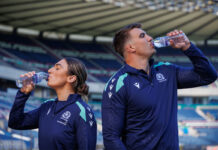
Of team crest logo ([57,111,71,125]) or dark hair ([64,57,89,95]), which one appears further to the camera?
dark hair ([64,57,89,95])

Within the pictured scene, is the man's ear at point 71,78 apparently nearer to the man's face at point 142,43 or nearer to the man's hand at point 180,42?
the man's face at point 142,43

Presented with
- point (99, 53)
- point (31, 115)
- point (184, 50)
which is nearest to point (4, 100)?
point (99, 53)

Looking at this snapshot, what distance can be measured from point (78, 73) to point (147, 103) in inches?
34.6

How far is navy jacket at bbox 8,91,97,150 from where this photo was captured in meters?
2.34

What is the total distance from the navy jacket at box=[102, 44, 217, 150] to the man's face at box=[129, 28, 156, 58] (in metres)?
0.15

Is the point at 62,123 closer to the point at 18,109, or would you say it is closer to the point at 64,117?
the point at 64,117

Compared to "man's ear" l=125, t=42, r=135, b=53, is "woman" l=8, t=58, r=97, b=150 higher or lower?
lower

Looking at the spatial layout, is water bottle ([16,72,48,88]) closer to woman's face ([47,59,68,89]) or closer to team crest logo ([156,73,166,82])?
woman's face ([47,59,68,89])

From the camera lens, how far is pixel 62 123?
7.85 feet

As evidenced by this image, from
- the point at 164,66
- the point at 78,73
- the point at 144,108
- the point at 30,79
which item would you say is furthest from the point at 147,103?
the point at 30,79

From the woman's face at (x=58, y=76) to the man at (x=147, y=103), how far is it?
0.62 meters

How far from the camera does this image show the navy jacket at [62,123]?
2.34m

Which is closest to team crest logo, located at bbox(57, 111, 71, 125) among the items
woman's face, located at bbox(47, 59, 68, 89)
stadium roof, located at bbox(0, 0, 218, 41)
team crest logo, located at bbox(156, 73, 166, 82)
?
woman's face, located at bbox(47, 59, 68, 89)

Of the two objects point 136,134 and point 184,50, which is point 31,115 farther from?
point 184,50
